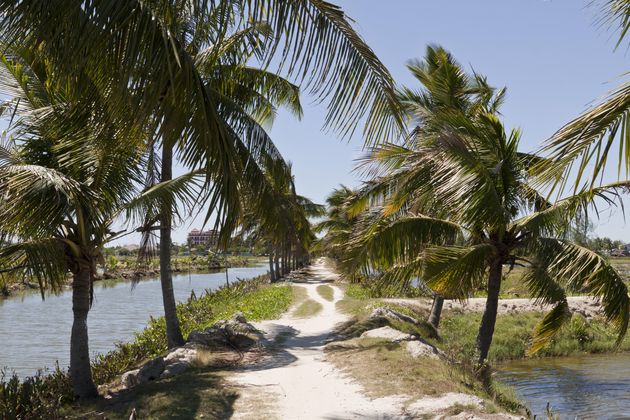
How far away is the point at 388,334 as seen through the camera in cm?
1279

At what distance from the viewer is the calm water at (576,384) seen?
13406mm

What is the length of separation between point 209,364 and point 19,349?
12.0 metres

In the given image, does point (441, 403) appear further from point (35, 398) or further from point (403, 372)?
point (35, 398)

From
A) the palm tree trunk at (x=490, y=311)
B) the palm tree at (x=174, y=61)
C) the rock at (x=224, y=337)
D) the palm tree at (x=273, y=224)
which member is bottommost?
the rock at (x=224, y=337)

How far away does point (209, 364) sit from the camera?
11.2m

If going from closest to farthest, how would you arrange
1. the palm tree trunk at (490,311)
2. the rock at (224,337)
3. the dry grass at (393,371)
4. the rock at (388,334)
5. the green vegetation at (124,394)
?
the green vegetation at (124,394) → the dry grass at (393,371) → the palm tree trunk at (490,311) → the rock at (388,334) → the rock at (224,337)

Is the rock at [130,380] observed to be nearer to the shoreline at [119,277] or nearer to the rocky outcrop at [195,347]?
the rocky outcrop at [195,347]

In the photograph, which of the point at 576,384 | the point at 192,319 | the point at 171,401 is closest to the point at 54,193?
the point at 171,401

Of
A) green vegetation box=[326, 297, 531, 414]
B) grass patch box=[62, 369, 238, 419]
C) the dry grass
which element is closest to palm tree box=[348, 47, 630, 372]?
green vegetation box=[326, 297, 531, 414]

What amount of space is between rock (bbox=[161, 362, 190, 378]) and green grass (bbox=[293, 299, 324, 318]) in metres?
9.61

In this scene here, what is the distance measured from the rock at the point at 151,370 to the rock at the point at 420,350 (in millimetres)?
4625

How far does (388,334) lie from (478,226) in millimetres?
4204

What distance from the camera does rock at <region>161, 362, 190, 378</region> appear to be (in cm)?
1053

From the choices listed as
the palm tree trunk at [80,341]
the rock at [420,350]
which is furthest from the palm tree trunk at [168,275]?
the rock at [420,350]
